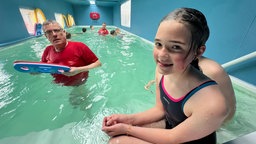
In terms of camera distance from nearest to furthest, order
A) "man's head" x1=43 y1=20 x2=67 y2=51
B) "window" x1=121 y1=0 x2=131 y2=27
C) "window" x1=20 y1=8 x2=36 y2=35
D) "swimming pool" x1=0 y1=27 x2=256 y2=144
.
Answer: "swimming pool" x1=0 y1=27 x2=256 y2=144, "man's head" x1=43 y1=20 x2=67 y2=51, "window" x1=20 y1=8 x2=36 y2=35, "window" x1=121 y1=0 x2=131 y2=27

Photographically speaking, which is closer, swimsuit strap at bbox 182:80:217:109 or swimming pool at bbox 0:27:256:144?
swimsuit strap at bbox 182:80:217:109

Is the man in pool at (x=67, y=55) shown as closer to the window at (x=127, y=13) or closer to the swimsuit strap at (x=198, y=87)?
the swimsuit strap at (x=198, y=87)

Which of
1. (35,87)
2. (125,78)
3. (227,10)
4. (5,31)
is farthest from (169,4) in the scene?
(5,31)

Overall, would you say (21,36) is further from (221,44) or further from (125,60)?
(221,44)

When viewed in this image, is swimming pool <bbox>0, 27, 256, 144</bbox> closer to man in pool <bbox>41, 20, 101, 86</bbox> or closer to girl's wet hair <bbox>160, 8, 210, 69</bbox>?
man in pool <bbox>41, 20, 101, 86</bbox>

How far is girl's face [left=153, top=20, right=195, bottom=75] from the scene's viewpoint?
21.7 inches

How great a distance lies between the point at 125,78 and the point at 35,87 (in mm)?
1498

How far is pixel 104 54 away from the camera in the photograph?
4180 millimetres

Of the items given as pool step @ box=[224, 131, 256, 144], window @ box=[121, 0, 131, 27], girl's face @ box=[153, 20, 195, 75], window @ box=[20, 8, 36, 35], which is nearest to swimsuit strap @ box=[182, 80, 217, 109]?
girl's face @ box=[153, 20, 195, 75]

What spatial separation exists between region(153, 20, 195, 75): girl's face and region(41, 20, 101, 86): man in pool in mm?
1081

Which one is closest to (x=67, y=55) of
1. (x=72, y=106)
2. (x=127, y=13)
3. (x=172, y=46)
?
(x=72, y=106)

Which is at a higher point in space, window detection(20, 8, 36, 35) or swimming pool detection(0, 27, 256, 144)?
window detection(20, 8, 36, 35)

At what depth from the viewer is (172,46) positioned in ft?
1.90

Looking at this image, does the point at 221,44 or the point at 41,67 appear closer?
the point at 41,67
